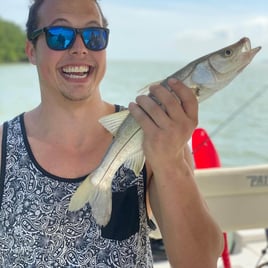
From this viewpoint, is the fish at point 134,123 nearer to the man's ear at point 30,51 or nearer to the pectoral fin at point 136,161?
the pectoral fin at point 136,161

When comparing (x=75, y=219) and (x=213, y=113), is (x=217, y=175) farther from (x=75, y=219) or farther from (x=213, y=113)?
(x=213, y=113)

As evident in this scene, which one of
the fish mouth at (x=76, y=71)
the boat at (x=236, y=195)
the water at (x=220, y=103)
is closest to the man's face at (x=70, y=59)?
the fish mouth at (x=76, y=71)

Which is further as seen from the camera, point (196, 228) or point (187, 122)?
point (196, 228)

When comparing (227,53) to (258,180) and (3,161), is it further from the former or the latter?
(258,180)

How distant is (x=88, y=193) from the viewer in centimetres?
133

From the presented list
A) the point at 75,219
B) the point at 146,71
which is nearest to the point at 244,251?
the point at 75,219

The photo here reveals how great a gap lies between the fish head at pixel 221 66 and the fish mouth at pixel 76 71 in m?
0.47

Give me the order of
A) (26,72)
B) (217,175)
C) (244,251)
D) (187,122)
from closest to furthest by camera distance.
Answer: (187,122), (217,175), (244,251), (26,72)

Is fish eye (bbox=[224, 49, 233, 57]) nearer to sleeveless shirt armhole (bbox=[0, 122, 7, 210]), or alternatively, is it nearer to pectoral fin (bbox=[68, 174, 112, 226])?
pectoral fin (bbox=[68, 174, 112, 226])

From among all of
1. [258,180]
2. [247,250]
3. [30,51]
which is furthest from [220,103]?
[30,51]

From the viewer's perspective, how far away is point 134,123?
124cm

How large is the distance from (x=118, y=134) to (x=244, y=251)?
9.01 feet

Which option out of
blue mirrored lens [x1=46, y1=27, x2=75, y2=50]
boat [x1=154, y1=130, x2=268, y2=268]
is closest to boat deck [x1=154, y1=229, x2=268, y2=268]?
boat [x1=154, y1=130, x2=268, y2=268]

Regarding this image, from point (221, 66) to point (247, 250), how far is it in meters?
2.90
